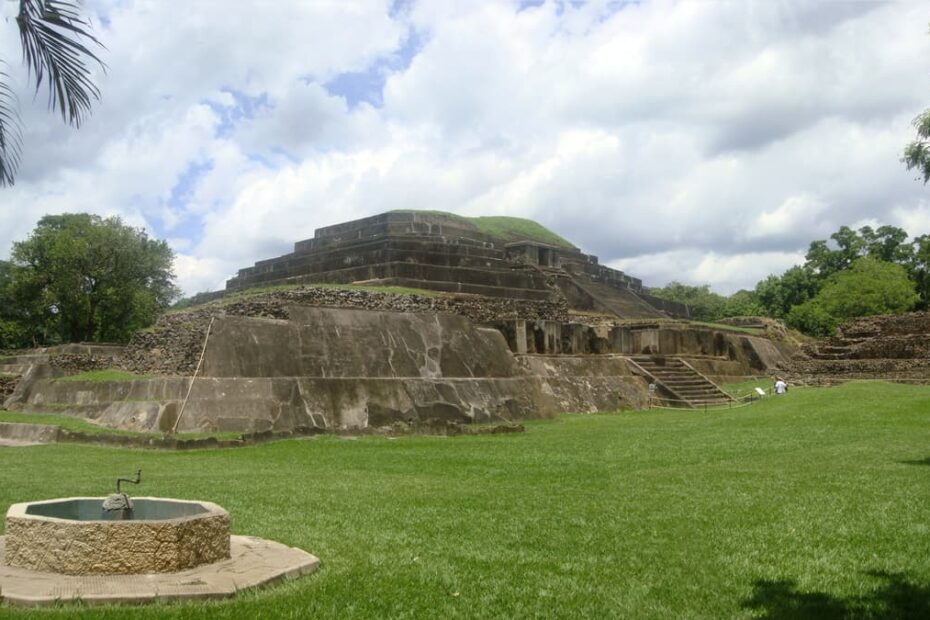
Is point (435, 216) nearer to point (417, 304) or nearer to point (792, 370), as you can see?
point (417, 304)

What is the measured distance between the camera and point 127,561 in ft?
14.8

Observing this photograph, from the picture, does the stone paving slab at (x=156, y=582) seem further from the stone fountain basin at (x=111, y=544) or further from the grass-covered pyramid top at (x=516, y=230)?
the grass-covered pyramid top at (x=516, y=230)

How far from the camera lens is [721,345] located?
90.7 feet

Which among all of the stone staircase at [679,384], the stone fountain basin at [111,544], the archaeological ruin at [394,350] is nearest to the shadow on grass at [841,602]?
the stone fountain basin at [111,544]

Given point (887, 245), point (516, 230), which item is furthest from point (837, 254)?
point (516, 230)

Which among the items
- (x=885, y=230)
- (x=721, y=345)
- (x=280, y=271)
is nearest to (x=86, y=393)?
(x=280, y=271)

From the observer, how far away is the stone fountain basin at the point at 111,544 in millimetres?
4492

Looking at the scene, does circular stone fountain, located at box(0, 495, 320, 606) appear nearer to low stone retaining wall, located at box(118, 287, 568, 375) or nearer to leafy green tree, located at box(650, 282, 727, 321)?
low stone retaining wall, located at box(118, 287, 568, 375)

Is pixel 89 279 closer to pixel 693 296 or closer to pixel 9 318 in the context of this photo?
pixel 9 318

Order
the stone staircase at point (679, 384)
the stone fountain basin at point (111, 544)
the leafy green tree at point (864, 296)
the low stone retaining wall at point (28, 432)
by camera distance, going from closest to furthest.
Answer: the stone fountain basin at point (111, 544) < the low stone retaining wall at point (28, 432) < the stone staircase at point (679, 384) < the leafy green tree at point (864, 296)

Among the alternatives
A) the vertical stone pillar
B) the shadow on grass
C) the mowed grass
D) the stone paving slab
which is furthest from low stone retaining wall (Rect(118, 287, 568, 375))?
the shadow on grass

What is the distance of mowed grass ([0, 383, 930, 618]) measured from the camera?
425cm

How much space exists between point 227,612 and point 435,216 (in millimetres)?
24618

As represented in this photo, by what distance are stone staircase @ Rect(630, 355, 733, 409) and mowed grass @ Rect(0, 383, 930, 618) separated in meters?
7.97
